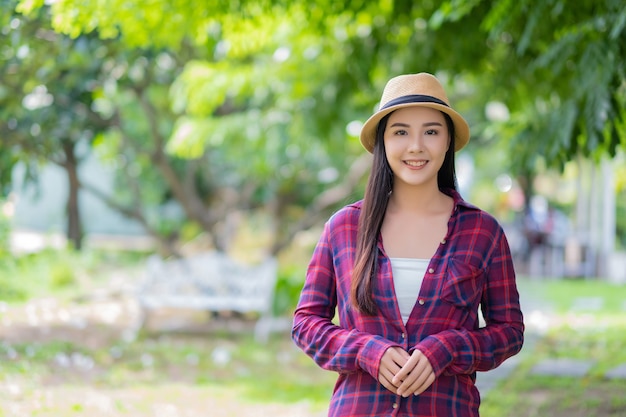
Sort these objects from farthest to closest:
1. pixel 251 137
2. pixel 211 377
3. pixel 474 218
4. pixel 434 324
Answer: pixel 251 137
pixel 211 377
pixel 474 218
pixel 434 324

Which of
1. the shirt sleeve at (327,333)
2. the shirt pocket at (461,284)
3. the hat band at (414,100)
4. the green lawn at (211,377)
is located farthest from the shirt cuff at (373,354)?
the green lawn at (211,377)

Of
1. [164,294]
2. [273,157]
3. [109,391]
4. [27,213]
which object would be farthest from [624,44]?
[27,213]

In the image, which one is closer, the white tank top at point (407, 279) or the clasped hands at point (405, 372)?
the clasped hands at point (405, 372)

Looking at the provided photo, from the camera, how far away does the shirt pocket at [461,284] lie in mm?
2342

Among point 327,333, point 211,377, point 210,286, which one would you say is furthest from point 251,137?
point 327,333

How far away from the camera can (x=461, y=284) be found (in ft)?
7.72

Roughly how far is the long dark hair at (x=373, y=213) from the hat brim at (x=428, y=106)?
0.07 feet

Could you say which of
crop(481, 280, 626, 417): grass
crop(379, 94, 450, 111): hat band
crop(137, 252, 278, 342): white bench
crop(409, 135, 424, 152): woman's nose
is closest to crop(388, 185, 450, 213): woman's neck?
crop(409, 135, 424, 152): woman's nose

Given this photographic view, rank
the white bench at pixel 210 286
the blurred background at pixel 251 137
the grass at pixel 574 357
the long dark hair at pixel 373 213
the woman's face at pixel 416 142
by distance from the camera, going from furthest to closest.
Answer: the white bench at pixel 210 286
the grass at pixel 574 357
the blurred background at pixel 251 137
the woman's face at pixel 416 142
the long dark hair at pixel 373 213

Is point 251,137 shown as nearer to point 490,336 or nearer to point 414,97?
point 414,97

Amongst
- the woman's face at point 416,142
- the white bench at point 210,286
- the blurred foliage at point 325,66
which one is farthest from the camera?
the white bench at point 210,286

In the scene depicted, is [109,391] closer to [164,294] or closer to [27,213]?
[164,294]

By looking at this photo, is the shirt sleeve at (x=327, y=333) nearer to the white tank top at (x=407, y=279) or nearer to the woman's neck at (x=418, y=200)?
the white tank top at (x=407, y=279)

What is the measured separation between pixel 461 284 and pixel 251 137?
6.47 metres
